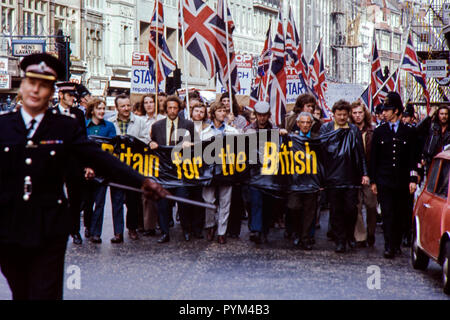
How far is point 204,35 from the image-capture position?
1753 centimetres

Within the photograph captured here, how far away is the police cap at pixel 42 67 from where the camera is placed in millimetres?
5496

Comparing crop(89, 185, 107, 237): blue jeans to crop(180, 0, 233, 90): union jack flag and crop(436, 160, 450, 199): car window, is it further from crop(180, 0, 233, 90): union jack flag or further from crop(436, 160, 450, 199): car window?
crop(180, 0, 233, 90): union jack flag

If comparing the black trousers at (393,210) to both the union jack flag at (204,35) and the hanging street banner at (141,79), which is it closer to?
the union jack flag at (204,35)

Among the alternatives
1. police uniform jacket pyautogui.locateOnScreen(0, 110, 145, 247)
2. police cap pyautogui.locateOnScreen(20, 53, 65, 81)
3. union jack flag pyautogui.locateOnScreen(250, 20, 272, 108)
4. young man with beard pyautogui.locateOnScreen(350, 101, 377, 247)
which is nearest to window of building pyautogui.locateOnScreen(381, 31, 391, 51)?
union jack flag pyautogui.locateOnScreen(250, 20, 272, 108)

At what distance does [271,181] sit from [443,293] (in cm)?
426

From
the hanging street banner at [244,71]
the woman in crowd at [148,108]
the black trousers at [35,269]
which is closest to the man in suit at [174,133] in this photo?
the woman in crowd at [148,108]

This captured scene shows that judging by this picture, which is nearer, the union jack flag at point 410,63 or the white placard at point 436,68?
the white placard at point 436,68

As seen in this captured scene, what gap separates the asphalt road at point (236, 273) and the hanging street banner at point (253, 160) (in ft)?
2.90

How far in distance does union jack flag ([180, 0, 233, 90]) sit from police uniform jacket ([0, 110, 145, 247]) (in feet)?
38.6

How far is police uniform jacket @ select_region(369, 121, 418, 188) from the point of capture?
1157 centimetres

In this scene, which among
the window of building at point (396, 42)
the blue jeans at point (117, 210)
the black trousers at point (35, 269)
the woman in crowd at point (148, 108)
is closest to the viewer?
the black trousers at point (35, 269)

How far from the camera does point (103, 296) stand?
852cm
